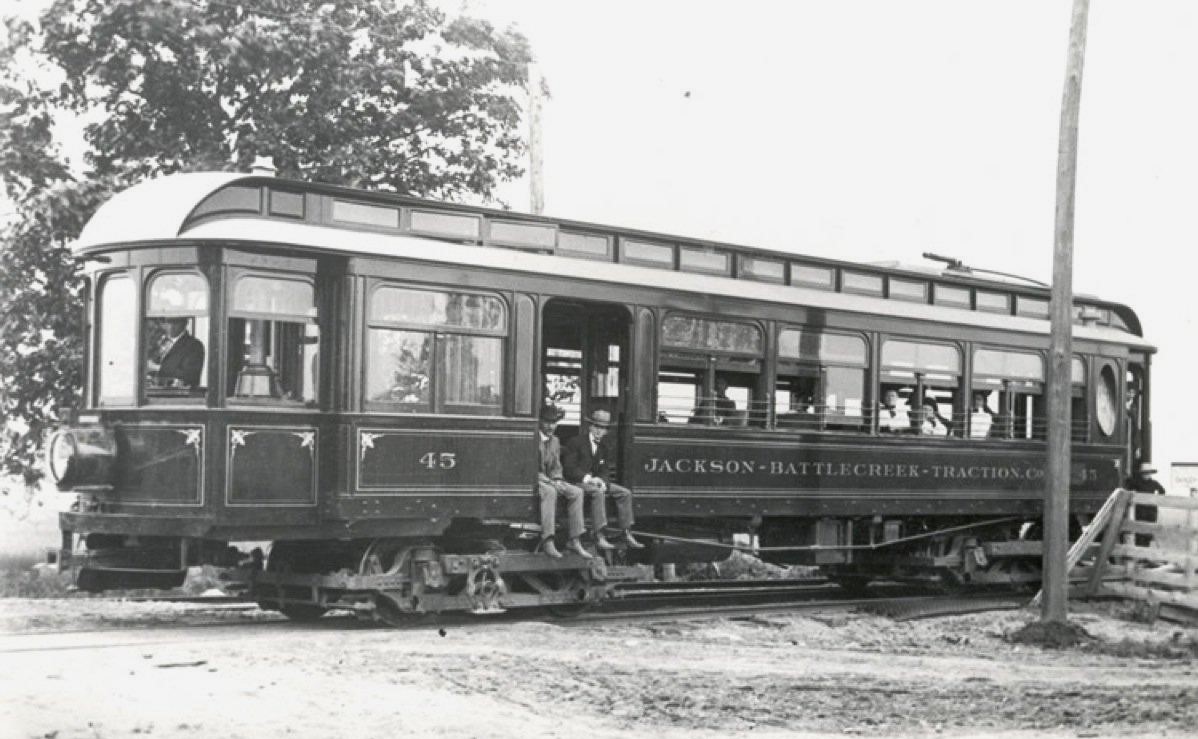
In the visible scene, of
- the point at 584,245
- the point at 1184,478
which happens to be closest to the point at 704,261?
the point at 584,245

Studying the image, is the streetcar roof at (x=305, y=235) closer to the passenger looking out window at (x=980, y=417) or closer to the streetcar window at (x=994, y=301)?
the passenger looking out window at (x=980, y=417)

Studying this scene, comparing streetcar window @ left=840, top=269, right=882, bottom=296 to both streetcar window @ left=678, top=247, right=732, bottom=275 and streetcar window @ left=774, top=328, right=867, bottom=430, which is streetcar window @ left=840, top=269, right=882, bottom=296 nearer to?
streetcar window @ left=774, top=328, right=867, bottom=430

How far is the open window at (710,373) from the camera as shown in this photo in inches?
550

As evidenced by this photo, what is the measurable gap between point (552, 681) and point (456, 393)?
3500mm

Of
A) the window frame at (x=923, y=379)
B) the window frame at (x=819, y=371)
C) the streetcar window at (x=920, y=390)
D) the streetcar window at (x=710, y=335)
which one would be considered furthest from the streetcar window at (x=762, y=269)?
the streetcar window at (x=920, y=390)

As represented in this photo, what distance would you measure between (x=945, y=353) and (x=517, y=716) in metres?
9.34

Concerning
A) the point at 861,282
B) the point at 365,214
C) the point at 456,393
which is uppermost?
the point at 365,214

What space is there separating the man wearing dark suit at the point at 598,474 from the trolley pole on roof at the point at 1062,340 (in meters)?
3.62

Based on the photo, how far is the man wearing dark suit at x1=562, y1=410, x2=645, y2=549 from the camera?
43.8 ft

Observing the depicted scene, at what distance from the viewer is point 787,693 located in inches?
365

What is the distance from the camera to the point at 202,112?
1745 centimetres

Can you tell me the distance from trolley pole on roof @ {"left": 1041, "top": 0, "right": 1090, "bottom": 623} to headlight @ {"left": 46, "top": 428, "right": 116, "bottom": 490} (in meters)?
7.86

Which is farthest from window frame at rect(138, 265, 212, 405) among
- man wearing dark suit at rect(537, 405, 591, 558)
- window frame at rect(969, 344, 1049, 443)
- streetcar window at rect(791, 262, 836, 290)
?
window frame at rect(969, 344, 1049, 443)

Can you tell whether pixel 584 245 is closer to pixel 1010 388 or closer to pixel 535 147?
pixel 535 147
